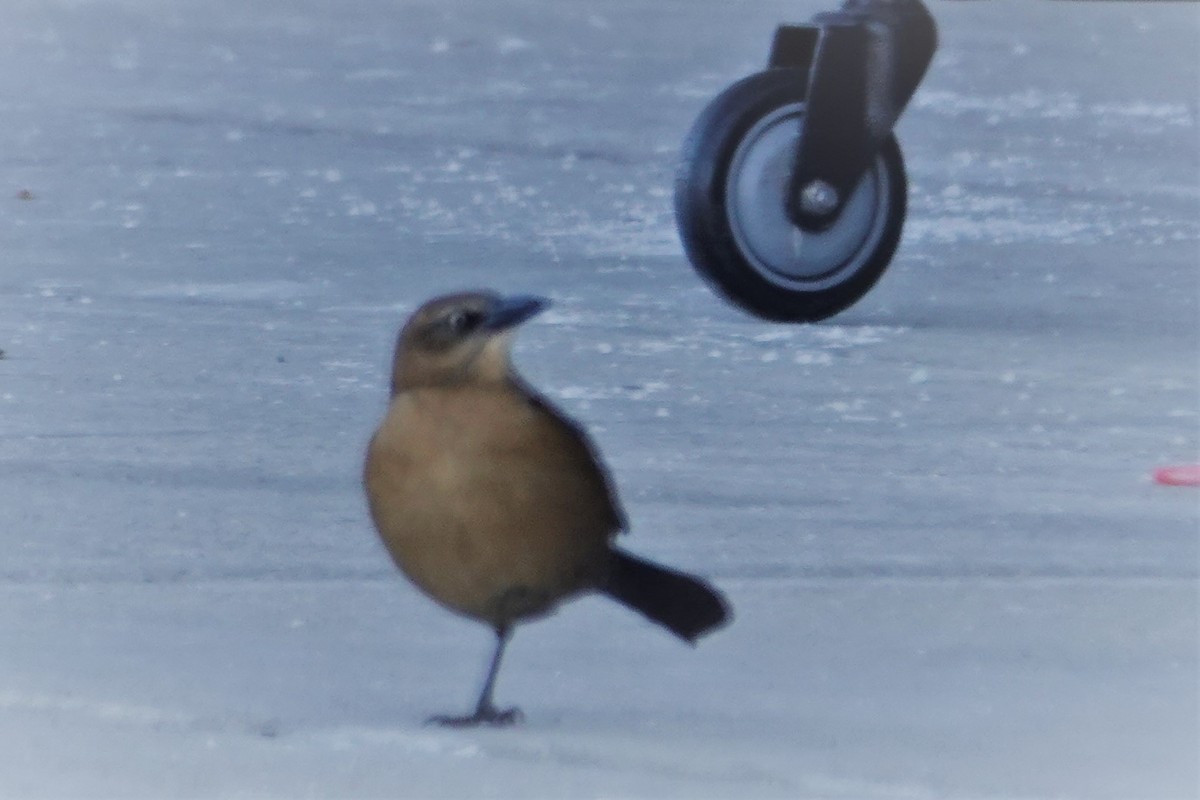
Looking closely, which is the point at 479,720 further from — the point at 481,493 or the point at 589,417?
the point at 589,417

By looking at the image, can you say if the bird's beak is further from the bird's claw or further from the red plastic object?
the red plastic object

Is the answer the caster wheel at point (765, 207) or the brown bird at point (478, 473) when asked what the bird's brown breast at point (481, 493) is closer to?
the brown bird at point (478, 473)

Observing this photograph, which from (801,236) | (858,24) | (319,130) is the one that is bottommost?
(319,130)

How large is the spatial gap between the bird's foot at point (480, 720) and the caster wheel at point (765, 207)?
1.56 meters

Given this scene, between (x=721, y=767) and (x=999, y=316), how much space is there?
7.76 ft

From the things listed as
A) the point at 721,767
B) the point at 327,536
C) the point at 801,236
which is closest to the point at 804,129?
the point at 801,236

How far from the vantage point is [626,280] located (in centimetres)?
486

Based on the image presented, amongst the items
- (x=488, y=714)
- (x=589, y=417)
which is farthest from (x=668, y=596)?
(x=589, y=417)

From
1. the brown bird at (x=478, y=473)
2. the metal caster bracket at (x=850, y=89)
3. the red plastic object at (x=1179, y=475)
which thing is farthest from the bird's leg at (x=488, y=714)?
the metal caster bracket at (x=850, y=89)

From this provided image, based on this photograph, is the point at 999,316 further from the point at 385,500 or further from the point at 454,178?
the point at 385,500

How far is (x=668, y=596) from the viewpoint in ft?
9.12

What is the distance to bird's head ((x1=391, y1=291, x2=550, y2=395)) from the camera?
8.31ft

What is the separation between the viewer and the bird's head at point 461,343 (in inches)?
99.7

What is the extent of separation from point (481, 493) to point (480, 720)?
0.33 meters
